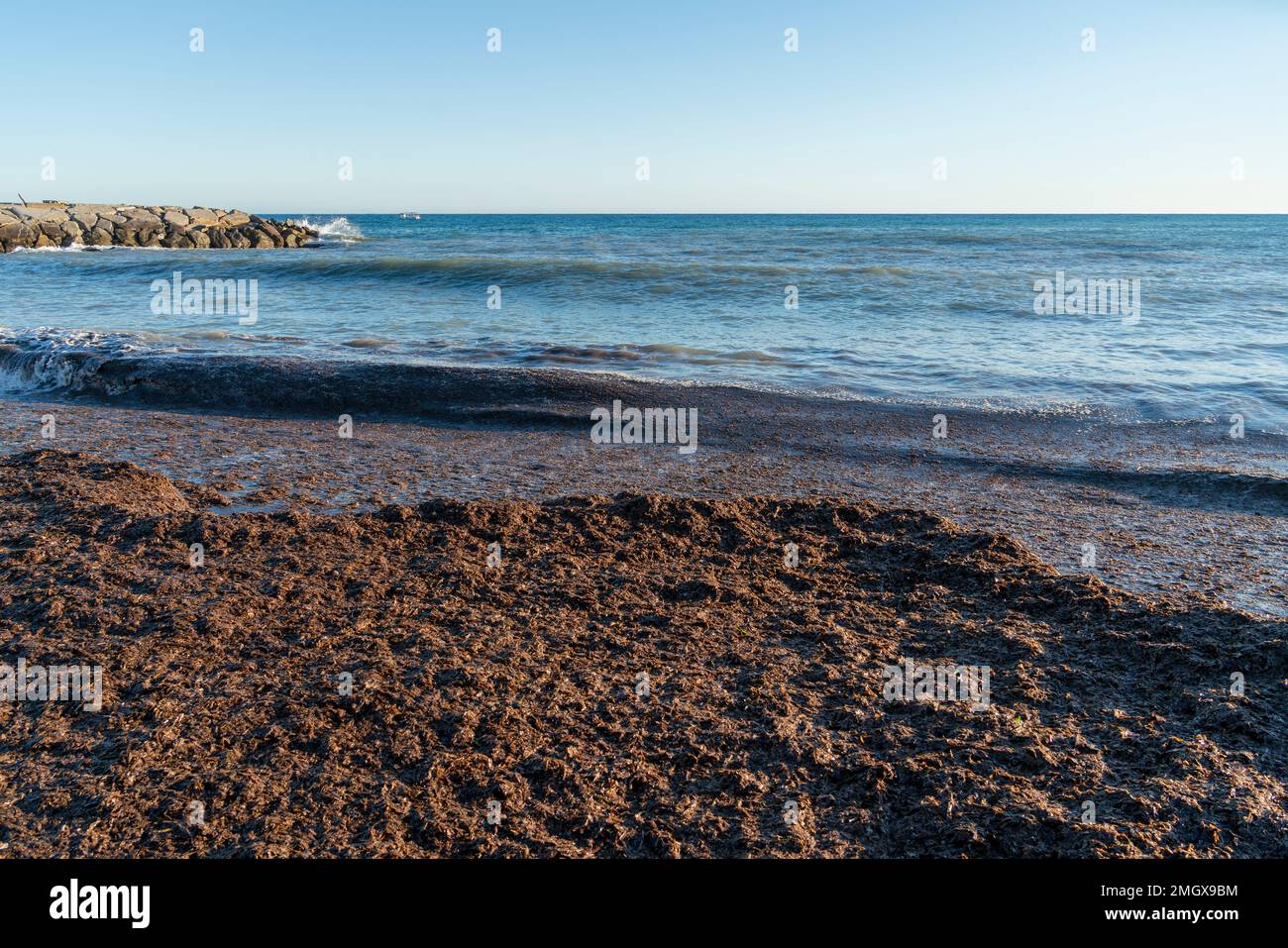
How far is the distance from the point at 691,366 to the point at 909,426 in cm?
380

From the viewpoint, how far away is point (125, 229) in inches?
1469

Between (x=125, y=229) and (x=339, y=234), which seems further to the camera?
(x=339, y=234)

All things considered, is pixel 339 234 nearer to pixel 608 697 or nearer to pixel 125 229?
pixel 125 229

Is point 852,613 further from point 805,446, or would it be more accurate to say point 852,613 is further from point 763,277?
point 763,277

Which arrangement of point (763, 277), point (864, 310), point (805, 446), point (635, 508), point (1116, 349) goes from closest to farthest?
point (635, 508)
point (805, 446)
point (1116, 349)
point (864, 310)
point (763, 277)

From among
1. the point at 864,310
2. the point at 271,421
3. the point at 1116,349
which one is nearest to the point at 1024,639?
the point at 271,421

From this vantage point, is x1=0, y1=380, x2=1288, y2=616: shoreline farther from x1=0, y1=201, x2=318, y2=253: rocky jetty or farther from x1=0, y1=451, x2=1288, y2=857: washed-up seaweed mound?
x1=0, y1=201, x2=318, y2=253: rocky jetty

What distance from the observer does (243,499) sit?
5.89 metres

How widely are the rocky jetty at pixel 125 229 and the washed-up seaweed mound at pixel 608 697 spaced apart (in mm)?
36525

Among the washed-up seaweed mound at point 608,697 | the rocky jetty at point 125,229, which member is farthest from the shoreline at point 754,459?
the rocky jetty at point 125,229

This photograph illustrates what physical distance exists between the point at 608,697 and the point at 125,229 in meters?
41.7

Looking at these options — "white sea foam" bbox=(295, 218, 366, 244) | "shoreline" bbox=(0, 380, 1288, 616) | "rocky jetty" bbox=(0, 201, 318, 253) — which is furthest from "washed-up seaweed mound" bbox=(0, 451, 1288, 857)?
"white sea foam" bbox=(295, 218, 366, 244)

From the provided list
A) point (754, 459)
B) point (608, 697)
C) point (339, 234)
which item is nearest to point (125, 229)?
point (339, 234)

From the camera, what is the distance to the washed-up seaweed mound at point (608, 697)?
8.87ft
